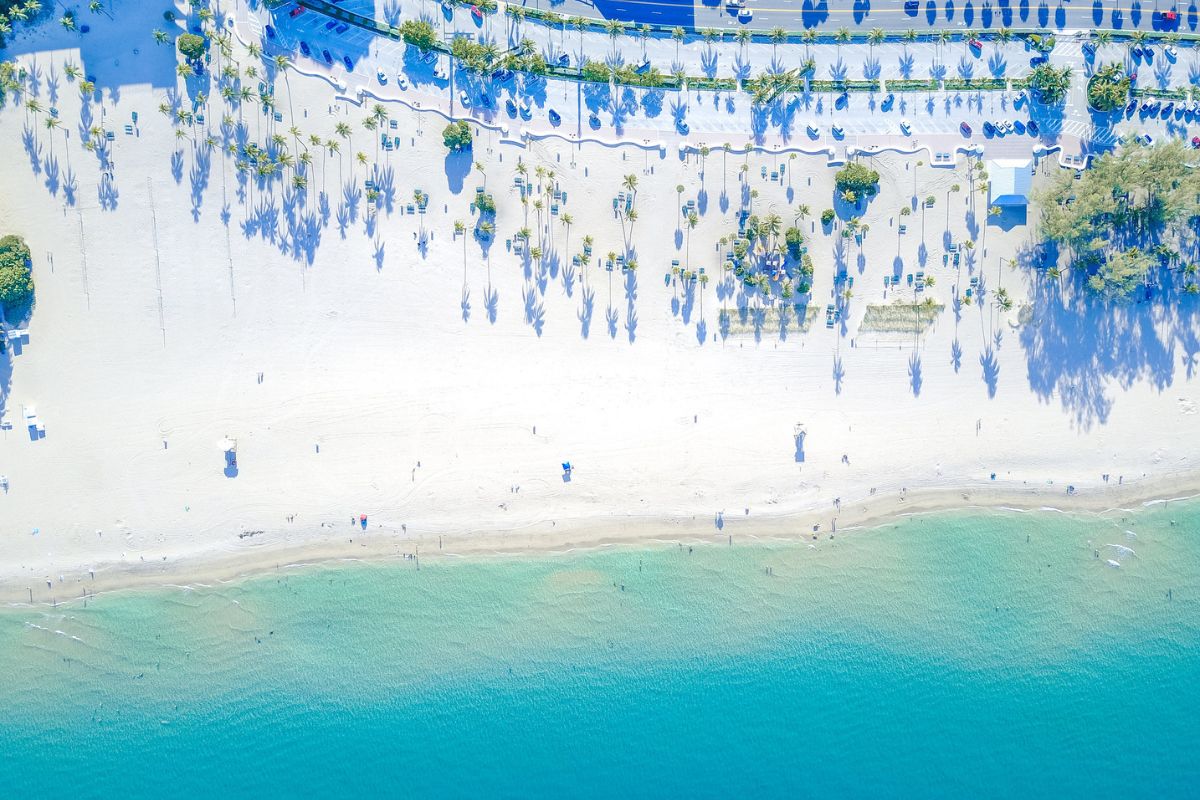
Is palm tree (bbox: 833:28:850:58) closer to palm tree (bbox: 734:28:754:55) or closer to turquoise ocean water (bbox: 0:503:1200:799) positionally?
palm tree (bbox: 734:28:754:55)

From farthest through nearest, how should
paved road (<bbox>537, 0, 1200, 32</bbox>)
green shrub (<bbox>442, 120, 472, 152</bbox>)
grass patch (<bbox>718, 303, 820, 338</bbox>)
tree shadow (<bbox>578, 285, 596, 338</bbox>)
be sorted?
grass patch (<bbox>718, 303, 820, 338</bbox>) → tree shadow (<bbox>578, 285, 596, 338</bbox>) → paved road (<bbox>537, 0, 1200, 32</bbox>) → green shrub (<bbox>442, 120, 472, 152</bbox>)

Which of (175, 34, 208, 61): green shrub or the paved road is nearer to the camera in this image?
(175, 34, 208, 61): green shrub

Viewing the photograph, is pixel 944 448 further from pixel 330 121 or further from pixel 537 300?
pixel 330 121

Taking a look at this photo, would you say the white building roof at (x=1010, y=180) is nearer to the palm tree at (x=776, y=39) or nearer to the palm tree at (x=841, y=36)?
the palm tree at (x=841, y=36)

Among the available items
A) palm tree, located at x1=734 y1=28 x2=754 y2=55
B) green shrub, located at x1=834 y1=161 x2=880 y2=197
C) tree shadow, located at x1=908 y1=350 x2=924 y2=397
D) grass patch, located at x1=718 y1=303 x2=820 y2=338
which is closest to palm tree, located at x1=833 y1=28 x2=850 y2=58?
palm tree, located at x1=734 y1=28 x2=754 y2=55

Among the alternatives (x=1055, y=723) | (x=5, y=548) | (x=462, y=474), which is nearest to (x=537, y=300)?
(x=462, y=474)

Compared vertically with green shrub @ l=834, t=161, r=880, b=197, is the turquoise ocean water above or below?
below

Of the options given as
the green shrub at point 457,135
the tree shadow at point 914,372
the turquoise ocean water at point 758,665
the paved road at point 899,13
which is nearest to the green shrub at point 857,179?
the paved road at point 899,13
